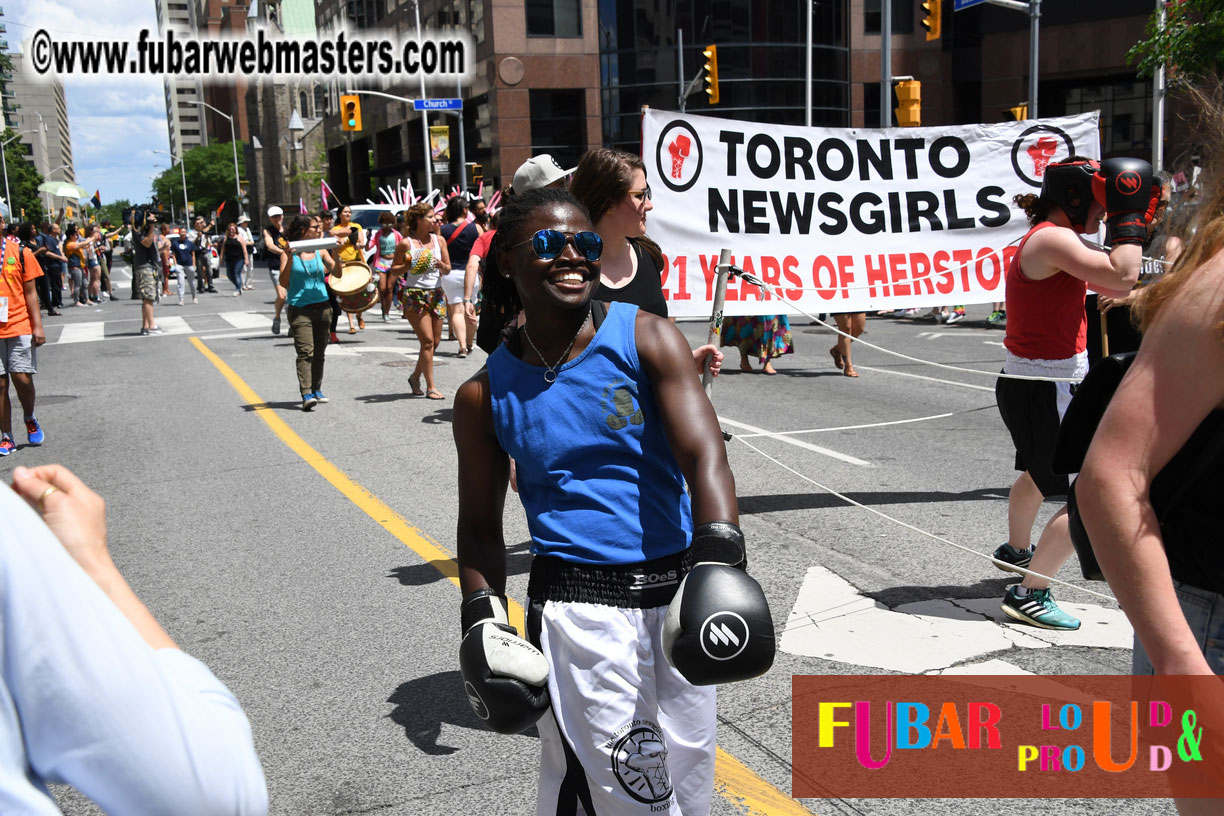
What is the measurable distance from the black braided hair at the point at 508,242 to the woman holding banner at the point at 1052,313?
2.44 meters

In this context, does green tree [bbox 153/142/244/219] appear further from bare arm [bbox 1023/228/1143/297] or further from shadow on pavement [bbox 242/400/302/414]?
bare arm [bbox 1023/228/1143/297]

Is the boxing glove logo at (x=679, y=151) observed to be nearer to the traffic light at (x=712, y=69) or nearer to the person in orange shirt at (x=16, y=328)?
the person in orange shirt at (x=16, y=328)

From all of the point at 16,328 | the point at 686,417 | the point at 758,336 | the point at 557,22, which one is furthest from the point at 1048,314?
the point at 557,22

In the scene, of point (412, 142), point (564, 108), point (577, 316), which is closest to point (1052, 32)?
point (564, 108)

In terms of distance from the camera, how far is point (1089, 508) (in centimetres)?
177

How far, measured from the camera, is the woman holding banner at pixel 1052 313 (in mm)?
4242

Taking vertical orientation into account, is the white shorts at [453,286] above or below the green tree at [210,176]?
below

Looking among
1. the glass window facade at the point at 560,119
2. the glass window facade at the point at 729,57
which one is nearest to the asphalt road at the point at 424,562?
the glass window facade at the point at 729,57

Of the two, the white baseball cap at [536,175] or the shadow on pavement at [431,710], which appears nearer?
the shadow on pavement at [431,710]

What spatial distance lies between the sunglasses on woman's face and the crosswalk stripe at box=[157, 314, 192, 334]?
60.3 feet

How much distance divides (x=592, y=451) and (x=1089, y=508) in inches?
38.1

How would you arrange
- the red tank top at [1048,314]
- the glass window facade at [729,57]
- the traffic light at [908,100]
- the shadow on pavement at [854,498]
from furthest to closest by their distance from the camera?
1. the glass window facade at [729,57]
2. the traffic light at [908,100]
3. the shadow on pavement at [854,498]
4. the red tank top at [1048,314]

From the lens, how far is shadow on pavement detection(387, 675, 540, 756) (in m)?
3.69

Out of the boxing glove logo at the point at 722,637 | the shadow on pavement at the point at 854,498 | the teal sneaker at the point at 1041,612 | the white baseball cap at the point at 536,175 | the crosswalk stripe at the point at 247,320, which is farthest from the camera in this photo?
the crosswalk stripe at the point at 247,320
